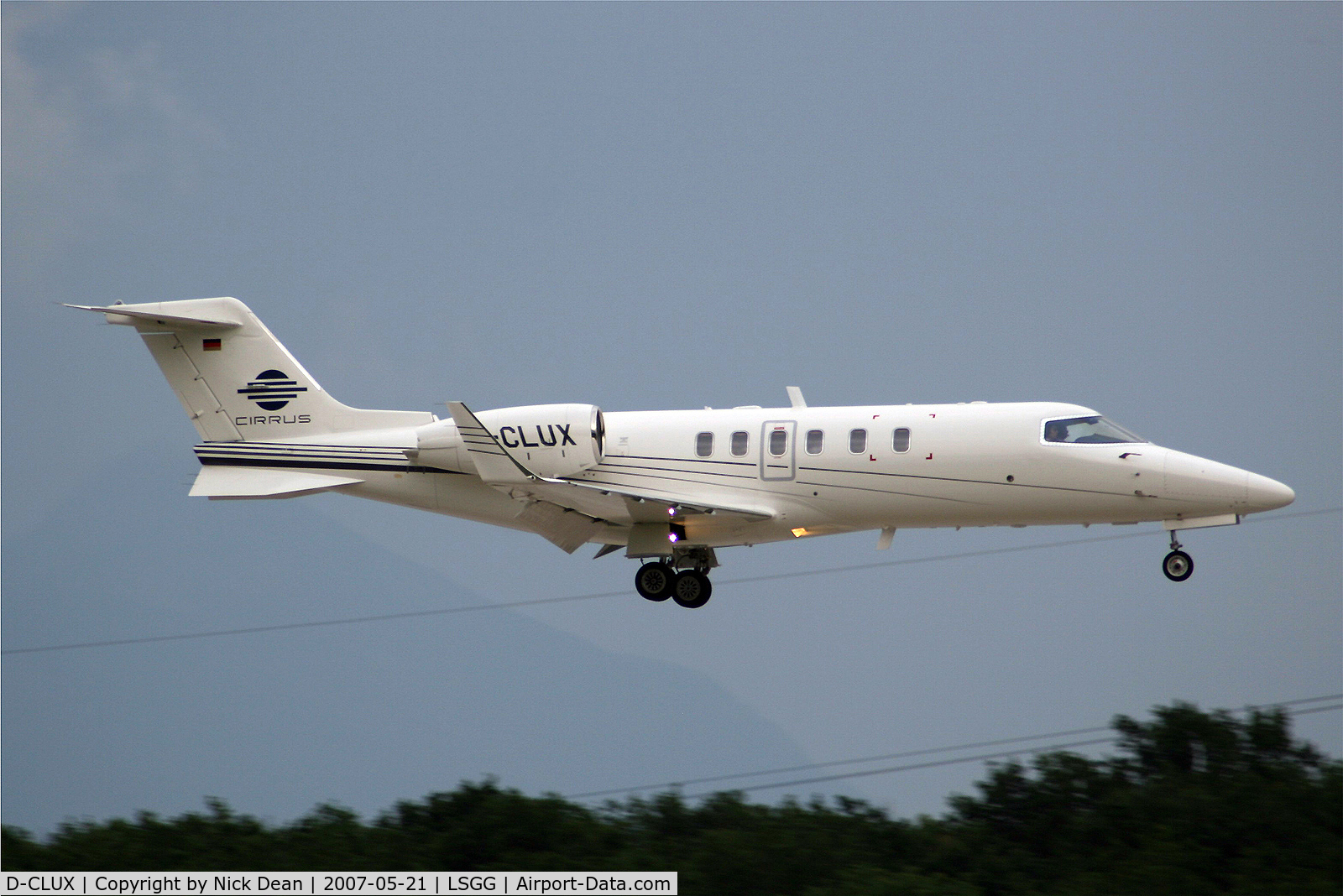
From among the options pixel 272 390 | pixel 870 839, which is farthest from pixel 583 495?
pixel 870 839

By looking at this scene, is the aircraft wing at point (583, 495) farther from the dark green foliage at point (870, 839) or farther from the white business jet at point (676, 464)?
the dark green foliage at point (870, 839)

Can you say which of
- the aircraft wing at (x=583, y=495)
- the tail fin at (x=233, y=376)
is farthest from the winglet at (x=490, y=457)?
the tail fin at (x=233, y=376)

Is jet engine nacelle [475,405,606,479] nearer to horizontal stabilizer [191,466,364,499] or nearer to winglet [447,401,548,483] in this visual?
winglet [447,401,548,483]

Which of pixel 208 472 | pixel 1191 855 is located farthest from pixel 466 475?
pixel 1191 855

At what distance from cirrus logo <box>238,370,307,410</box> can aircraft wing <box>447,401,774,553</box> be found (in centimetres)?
434

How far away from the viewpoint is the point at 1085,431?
2159 centimetres

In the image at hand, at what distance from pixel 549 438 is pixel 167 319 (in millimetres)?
7339

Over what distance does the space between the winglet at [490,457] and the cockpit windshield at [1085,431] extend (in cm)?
781

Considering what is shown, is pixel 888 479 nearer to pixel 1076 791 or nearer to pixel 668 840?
pixel 668 840

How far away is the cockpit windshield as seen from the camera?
21.5 m

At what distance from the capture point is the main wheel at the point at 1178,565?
2184 centimetres

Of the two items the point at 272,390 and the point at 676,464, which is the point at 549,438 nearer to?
the point at 676,464

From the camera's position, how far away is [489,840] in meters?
29.1

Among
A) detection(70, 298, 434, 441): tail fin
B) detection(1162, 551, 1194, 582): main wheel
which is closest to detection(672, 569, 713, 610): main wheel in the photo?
detection(70, 298, 434, 441): tail fin
